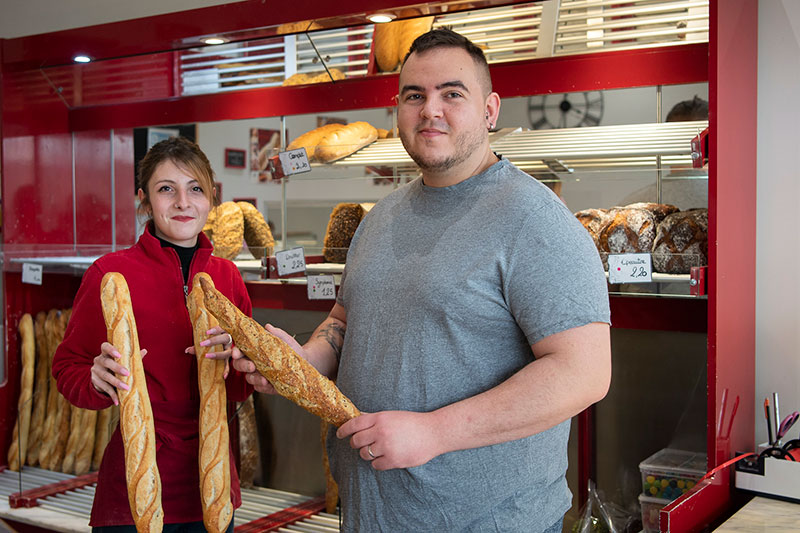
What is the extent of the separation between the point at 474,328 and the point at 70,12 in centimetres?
358

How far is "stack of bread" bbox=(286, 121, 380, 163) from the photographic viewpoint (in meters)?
2.54

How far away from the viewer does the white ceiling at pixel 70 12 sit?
148 inches

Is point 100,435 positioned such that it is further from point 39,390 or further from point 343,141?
point 343,141

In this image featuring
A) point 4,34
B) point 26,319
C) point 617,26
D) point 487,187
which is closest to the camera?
point 487,187

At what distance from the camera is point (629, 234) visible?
7.11 feet

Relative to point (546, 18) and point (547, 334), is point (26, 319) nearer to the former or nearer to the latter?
point (546, 18)

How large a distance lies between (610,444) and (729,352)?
0.79 meters

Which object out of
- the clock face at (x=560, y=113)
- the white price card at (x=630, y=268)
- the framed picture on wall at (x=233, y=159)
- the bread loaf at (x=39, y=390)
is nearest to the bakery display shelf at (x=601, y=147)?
the white price card at (x=630, y=268)

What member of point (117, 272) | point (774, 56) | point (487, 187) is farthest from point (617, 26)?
point (117, 272)

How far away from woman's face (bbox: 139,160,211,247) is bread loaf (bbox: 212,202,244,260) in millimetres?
913

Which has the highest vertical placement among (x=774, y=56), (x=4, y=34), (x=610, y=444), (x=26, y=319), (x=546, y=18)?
(x=4, y=34)

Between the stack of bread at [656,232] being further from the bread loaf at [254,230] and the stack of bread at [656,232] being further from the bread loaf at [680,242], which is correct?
the bread loaf at [254,230]

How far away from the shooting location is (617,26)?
2375 mm

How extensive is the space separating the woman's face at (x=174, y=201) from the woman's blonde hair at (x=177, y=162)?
0.01 metres
